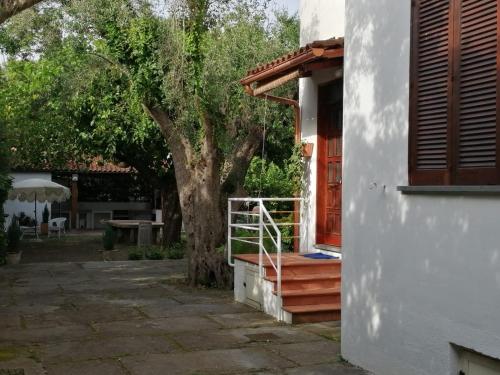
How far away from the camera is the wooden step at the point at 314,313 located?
808 centimetres

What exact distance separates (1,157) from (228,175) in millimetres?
6706

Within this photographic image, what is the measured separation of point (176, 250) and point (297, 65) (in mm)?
10510

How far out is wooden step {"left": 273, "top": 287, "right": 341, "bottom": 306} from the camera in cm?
830

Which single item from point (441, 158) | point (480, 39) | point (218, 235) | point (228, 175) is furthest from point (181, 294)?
point (480, 39)

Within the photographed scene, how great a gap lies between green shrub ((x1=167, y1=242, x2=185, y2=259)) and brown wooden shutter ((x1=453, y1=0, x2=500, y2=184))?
13.1 meters

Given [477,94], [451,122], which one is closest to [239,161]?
[451,122]

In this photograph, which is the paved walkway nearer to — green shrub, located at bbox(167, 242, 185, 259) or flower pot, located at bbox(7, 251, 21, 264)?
flower pot, located at bbox(7, 251, 21, 264)

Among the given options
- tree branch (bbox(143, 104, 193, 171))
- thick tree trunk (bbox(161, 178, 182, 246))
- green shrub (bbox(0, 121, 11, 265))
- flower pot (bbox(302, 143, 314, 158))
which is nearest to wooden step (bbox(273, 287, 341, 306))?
flower pot (bbox(302, 143, 314, 158))

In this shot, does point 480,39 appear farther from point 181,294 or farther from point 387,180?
point 181,294

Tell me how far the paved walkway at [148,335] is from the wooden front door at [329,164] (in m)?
1.79

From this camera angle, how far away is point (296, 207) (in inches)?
421

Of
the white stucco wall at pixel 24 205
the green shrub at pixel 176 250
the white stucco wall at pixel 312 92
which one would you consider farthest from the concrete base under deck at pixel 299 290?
the white stucco wall at pixel 24 205

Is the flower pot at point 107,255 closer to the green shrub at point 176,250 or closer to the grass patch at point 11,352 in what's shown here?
the green shrub at point 176,250

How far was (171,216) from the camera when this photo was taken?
66.4ft
